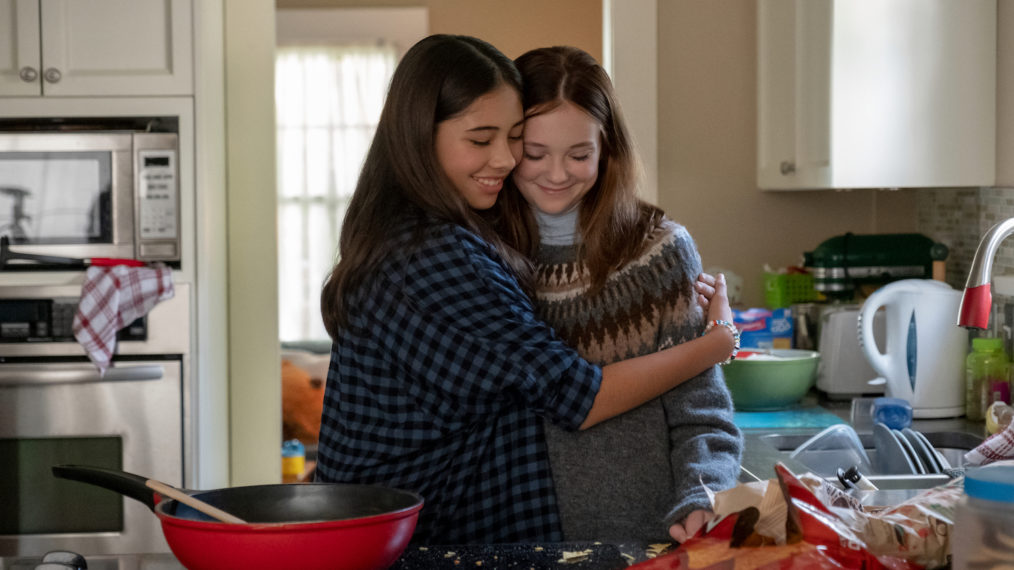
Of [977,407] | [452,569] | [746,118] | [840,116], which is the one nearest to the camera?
[452,569]

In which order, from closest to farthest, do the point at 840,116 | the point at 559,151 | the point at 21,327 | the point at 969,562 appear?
1. the point at 969,562
2. the point at 559,151
3. the point at 840,116
4. the point at 21,327

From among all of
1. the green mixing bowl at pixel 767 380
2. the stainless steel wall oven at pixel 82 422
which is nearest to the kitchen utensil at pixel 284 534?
the green mixing bowl at pixel 767 380

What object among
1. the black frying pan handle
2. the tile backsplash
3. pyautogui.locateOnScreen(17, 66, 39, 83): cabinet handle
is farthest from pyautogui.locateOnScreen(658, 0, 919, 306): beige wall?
the black frying pan handle

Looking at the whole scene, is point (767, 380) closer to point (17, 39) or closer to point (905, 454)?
point (905, 454)

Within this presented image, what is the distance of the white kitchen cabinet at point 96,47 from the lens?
280 cm

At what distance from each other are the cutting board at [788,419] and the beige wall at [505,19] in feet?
→ 11.5

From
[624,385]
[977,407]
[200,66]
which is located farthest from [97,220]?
[977,407]

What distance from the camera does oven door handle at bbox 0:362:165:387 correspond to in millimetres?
2738

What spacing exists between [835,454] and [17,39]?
219 cm

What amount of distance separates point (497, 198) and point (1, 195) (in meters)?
1.79

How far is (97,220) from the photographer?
283 centimetres

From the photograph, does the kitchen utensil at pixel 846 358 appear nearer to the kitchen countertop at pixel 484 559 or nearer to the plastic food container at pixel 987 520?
the kitchen countertop at pixel 484 559

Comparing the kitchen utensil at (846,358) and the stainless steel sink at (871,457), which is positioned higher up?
the kitchen utensil at (846,358)

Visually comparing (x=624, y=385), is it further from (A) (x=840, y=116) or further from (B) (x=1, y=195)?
(B) (x=1, y=195)
